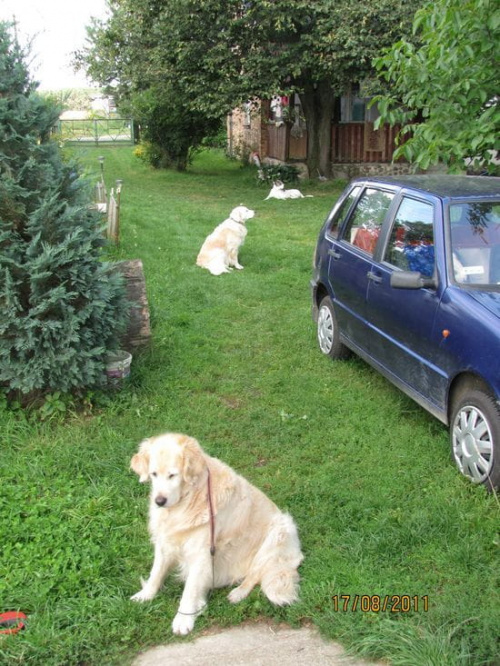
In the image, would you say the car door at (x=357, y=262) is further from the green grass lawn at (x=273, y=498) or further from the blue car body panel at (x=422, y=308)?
the green grass lawn at (x=273, y=498)

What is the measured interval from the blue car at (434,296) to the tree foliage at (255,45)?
1088 cm

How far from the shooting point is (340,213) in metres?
6.50

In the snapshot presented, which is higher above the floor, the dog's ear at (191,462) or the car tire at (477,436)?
the dog's ear at (191,462)

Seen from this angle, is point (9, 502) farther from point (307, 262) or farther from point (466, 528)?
point (307, 262)

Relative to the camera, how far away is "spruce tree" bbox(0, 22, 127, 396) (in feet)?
15.9

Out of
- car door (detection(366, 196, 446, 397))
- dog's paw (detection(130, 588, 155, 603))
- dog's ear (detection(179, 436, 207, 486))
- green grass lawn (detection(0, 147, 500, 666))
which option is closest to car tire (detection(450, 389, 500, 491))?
green grass lawn (detection(0, 147, 500, 666))

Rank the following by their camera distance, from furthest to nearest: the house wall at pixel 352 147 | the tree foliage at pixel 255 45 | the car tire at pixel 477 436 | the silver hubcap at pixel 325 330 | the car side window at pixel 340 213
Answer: the house wall at pixel 352 147
the tree foliage at pixel 255 45
the silver hubcap at pixel 325 330
the car side window at pixel 340 213
the car tire at pixel 477 436

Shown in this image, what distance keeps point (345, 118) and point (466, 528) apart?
1981 centimetres

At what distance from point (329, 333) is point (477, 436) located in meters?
2.74

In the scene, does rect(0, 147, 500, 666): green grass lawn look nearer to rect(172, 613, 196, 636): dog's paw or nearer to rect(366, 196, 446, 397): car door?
rect(172, 613, 196, 636): dog's paw

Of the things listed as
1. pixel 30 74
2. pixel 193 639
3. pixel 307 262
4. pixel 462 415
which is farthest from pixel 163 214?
pixel 193 639

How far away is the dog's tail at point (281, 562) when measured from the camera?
317 centimetres

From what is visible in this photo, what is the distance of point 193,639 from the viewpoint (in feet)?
9.87
